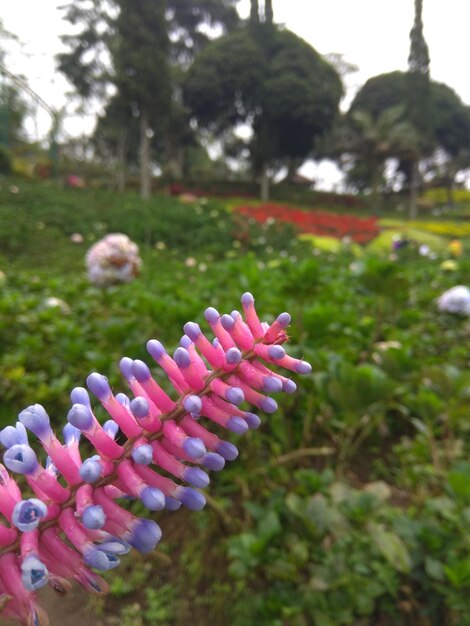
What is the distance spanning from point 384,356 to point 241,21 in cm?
3329

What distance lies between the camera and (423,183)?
32.2 metres

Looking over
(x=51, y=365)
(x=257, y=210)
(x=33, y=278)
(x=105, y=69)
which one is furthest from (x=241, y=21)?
(x=51, y=365)

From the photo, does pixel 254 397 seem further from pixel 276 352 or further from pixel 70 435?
pixel 70 435

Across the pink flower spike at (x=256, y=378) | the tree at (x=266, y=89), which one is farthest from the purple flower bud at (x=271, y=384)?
the tree at (x=266, y=89)

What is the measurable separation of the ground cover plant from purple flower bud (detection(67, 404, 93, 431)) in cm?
120

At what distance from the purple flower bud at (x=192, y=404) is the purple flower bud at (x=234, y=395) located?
31 millimetres

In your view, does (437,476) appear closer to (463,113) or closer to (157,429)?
(157,429)

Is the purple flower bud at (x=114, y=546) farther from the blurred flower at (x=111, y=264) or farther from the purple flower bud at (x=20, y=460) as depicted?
the blurred flower at (x=111, y=264)

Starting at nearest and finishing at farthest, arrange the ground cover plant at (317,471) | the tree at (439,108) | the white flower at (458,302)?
1. the ground cover plant at (317,471)
2. the white flower at (458,302)
3. the tree at (439,108)

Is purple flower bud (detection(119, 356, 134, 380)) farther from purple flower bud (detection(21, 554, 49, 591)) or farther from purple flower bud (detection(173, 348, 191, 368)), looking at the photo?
purple flower bud (detection(21, 554, 49, 591))

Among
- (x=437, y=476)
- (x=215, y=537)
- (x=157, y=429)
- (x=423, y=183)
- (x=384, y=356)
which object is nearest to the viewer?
(x=157, y=429)

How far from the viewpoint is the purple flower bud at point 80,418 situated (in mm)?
499

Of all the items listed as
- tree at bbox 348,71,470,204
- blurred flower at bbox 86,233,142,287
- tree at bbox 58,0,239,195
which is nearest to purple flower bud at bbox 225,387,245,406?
blurred flower at bbox 86,233,142,287

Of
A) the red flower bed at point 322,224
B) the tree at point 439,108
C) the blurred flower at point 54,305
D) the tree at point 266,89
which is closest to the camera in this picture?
the blurred flower at point 54,305
